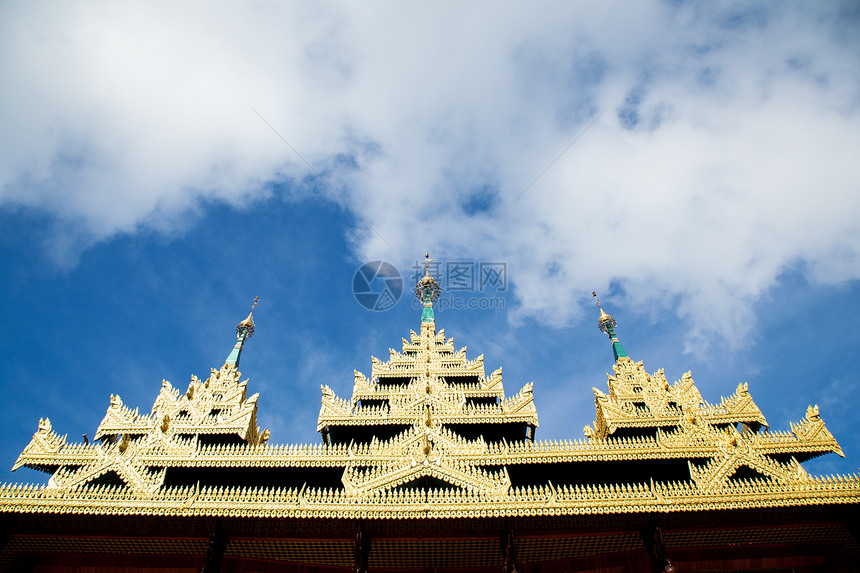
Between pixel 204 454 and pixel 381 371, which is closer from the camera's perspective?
pixel 204 454

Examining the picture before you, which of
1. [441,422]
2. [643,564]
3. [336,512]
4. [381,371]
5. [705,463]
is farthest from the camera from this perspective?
[381,371]

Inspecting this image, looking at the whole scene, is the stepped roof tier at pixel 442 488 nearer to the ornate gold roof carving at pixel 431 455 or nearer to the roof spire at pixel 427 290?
the ornate gold roof carving at pixel 431 455

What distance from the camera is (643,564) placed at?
34.9 ft

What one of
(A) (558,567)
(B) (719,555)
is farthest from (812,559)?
(A) (558,567)

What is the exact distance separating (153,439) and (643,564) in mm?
12723

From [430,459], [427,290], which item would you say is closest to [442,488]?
[430,459]

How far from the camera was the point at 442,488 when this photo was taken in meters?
11.5

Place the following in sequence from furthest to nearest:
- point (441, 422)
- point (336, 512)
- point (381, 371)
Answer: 1. point (381, 371)
2. point (441, 422)
3. point (336, 512)

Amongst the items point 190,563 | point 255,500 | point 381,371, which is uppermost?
point 381,371

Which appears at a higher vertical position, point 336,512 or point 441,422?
point 441,422

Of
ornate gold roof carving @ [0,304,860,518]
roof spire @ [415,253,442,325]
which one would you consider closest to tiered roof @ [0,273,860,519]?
ornate gold roof carving @ [0,304,860,518]

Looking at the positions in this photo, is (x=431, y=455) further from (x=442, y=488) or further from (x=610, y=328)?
(x=610, y=328)

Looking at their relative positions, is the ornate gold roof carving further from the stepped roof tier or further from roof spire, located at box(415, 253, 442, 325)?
roof spire, located at box(415, 253, 442, 325)

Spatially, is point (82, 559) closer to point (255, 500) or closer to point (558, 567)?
point (255, 500)
